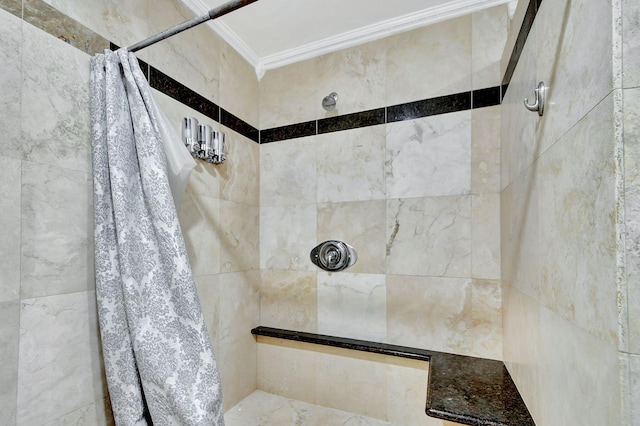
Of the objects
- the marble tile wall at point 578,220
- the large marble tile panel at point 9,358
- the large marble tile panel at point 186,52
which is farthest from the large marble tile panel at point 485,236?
the large marble tile panel at point 9,358

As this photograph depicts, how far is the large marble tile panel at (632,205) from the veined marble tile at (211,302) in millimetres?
1419

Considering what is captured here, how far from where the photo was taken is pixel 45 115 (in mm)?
871

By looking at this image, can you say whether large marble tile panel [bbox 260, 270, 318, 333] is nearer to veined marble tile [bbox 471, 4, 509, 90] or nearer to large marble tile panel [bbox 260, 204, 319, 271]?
large marble tile panel [bbox 260, 204, 319, 271]

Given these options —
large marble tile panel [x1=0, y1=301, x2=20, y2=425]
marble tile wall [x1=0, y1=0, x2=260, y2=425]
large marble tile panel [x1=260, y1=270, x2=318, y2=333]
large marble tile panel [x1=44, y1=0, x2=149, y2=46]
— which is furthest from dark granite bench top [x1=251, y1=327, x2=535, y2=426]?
large marble tile panel [x1=44, y1=0, x2=149, y2=46]

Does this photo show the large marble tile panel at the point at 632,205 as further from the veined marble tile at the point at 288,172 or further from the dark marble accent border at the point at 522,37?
the veined marble tile at the point at 288,172

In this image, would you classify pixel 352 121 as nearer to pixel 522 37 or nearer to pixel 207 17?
pixel 522 37

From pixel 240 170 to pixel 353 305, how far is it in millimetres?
1014

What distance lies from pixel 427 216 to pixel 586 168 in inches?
37.3

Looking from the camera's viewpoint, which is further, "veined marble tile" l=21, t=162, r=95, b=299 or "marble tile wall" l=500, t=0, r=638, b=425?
"veined marble tile" l=21, t=162, r=95, b=299

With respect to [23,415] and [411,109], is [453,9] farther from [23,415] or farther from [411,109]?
[23,415]

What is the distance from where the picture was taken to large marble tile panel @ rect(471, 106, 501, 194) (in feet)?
4.50

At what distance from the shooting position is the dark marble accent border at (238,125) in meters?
1.61

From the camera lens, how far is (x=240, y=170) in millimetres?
1706

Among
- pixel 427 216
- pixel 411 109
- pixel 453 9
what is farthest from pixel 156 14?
pixel 427 216
